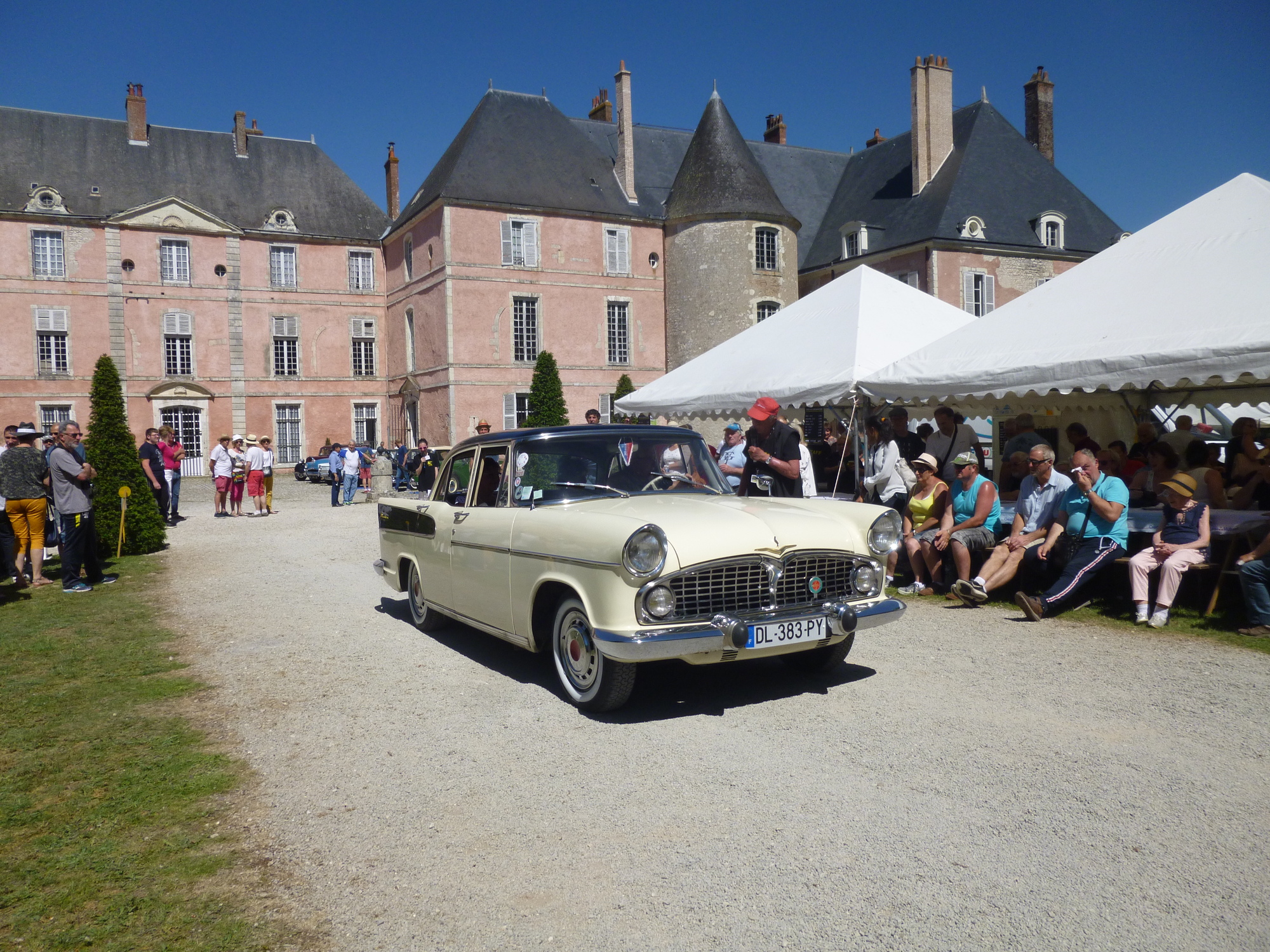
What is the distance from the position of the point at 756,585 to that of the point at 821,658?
45.6 inches

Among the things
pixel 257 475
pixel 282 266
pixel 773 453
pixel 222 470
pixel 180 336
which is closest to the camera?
pixel 773 453

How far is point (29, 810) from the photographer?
410 cm

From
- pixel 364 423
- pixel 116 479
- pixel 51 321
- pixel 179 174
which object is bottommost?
pixel 116 479

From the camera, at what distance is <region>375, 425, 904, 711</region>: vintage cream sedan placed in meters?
4.98

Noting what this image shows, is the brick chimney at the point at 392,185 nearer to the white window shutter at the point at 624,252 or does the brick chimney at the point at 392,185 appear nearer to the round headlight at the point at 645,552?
the white window shutter at the point at 624,252

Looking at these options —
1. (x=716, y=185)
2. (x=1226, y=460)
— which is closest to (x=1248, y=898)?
(x=1226, y=460)

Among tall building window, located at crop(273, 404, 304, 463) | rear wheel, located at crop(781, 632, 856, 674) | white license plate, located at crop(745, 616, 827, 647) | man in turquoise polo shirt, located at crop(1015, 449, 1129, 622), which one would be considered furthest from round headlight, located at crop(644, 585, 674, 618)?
tall building window, located at crop(273, 404, 304, 463)

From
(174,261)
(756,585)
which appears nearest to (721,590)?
(756,585)

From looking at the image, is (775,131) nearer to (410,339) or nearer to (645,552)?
(410,339)

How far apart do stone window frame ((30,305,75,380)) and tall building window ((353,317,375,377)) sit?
10.8m

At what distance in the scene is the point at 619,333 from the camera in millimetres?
37688

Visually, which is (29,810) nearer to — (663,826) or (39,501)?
(663,826)

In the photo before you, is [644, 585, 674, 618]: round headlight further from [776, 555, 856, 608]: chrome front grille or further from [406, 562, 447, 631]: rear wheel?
[406, 562, 447, 631]: rear wheel

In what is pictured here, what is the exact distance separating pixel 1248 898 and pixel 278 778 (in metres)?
3.95
